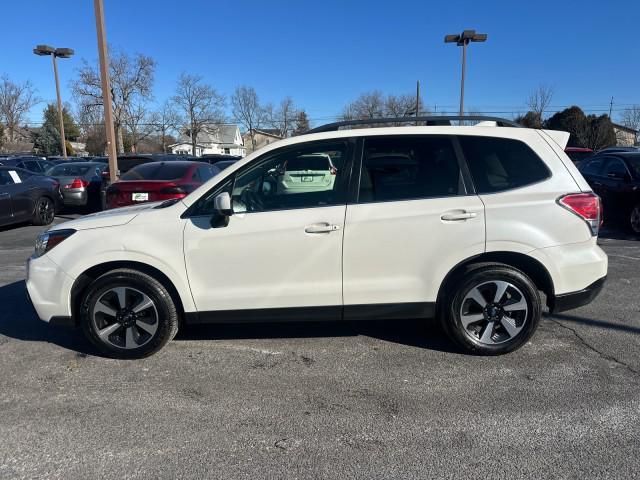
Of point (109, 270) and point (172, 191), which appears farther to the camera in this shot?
point (172, 191)

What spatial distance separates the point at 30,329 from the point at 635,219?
393 inches

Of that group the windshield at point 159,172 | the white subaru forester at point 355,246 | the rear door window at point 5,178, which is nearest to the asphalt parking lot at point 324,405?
the white subaru forester at point 355,246

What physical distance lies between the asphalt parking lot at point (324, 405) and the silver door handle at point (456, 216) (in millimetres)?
1136

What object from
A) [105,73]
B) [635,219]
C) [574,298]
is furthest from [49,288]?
[635,219]

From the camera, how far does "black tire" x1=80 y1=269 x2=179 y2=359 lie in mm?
3770

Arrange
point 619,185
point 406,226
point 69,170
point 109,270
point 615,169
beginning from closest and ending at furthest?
point 406,226
point 109,270
point 619,185
point 615,169
point 69,170

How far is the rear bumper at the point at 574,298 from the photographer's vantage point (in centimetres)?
382

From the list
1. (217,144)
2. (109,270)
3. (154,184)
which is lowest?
(109,270)

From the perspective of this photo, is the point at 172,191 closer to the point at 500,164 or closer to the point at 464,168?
the point at 464,168

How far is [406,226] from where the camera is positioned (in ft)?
12.0

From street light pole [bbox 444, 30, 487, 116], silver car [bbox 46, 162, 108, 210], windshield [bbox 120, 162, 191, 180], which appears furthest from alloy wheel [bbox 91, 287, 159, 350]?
street light pole [bbox 444, 30, 487, 116]

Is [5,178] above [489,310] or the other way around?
above

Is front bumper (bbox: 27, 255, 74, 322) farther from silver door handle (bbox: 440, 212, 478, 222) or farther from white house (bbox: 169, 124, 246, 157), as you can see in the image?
white house (bbox: 169, 124, 246, 157)

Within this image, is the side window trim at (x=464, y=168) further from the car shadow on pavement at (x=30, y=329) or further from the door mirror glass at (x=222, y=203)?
the car shadow on pavement at (x=30, y=329)
